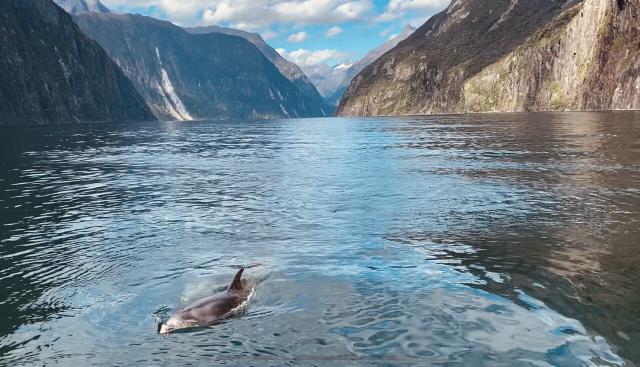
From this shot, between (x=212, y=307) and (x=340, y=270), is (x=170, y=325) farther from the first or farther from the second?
(x=340, y=270)

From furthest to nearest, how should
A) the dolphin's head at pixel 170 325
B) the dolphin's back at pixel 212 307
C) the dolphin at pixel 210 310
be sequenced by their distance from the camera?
the dolphin's back at pixel 212 307
the dolphin at pixel 210 310
the dolphin's head at pixel 170 325

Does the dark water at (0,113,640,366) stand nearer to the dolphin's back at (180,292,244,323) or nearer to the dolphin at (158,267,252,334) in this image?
the dolphin at (158,267,252,334)

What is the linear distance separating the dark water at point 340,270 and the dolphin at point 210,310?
444 millimetres

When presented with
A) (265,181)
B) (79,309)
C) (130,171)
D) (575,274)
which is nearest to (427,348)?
(575,274)

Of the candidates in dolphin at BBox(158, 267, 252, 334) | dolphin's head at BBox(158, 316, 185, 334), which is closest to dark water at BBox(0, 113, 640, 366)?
dolphin's head at BBox(158, 316, 185, 334)

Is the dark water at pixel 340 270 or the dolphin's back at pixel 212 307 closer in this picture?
the dark water at pixel 340 270

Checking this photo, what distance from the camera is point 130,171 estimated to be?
5288 cm

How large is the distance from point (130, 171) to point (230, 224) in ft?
96.2

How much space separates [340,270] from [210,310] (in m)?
5.39

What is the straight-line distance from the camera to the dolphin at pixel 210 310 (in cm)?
1422

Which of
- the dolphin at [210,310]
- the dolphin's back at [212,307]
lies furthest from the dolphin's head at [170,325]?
the dolphin's back at [212,307]

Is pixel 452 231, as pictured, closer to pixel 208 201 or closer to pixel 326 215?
pixel 326 215

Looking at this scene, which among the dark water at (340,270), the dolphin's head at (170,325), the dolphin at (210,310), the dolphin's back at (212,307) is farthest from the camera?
the dolphin's back at (212,307)

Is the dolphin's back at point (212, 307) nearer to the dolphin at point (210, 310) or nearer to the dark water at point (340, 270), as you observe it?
the dolphin at point (210, 310)
